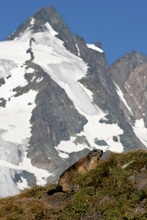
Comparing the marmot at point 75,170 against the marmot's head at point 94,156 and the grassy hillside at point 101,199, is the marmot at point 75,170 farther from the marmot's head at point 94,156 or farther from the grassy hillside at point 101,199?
the grassy hillside at point 101,199

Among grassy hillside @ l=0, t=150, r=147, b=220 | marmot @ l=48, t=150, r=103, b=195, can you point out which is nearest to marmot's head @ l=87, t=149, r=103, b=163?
marmot @ l=48, t=150, r=103, b=195

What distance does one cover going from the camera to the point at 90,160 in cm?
2106

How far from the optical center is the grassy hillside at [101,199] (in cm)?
1642

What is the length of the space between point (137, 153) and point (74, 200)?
13.7ft

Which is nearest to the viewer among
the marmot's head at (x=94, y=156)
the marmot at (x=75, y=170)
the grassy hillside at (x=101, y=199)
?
the grassy hillside at (x=101, y=199)

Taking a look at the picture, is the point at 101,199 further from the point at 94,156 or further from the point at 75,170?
the point at 94,156

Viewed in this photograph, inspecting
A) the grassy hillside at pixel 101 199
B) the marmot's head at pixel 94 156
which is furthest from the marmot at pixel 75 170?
the grassy hillside at pixel 101 199

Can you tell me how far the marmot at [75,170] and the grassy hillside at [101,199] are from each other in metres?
0.37

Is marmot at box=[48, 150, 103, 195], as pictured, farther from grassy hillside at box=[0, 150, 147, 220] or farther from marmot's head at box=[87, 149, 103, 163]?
grassy hillside at box=[0, 150, 147, 220]

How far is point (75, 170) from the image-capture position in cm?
2059

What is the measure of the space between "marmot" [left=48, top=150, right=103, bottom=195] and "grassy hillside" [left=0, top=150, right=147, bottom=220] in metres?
0.37

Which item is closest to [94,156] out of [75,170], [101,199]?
[75,170]

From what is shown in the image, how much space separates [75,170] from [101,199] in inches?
125

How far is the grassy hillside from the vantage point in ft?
53.9
